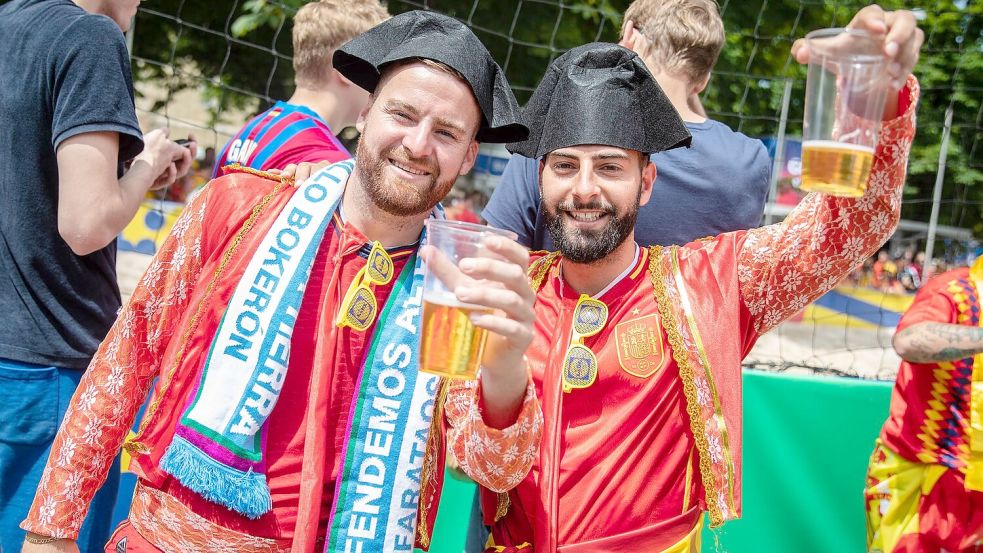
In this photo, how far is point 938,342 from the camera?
9.29 feet

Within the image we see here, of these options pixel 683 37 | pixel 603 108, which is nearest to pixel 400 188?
pixel 603 108

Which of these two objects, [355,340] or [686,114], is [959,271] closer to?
[686,114]

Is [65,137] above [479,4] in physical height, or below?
below

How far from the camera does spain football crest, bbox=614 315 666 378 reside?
2004mm

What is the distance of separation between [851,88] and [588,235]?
645mm

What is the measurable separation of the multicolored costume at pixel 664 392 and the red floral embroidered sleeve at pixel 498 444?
223mm

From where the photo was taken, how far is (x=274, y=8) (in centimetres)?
737

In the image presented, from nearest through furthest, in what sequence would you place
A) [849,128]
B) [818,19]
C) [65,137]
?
[849,128] < [65,137] < [818,19]

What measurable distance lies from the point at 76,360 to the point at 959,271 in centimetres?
288

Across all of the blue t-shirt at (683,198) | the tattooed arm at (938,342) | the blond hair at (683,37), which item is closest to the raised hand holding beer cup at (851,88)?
the blue t-shirt at (683,198)

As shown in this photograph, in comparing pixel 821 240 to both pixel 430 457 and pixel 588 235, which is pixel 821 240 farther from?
pixel 430 457

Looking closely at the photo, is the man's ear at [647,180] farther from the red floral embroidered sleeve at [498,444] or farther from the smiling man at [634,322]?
the red floral embroidered sleeve at [498,444]

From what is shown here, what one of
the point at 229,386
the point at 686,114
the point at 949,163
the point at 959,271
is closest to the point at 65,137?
the point at 229,386

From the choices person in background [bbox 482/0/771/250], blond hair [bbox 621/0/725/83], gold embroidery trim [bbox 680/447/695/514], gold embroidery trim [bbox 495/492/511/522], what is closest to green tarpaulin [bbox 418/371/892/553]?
person in background [bbox 482/0/771/250]
